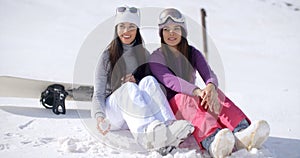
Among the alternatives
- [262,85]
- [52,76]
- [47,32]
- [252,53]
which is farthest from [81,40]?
[262,85]

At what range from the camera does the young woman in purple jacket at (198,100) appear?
6.53ft

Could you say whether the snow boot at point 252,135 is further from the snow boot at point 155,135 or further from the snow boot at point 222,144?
the snow boot at point 155,135

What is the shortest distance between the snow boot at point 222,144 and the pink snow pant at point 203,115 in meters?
0.11

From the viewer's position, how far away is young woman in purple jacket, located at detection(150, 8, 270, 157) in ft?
6.53

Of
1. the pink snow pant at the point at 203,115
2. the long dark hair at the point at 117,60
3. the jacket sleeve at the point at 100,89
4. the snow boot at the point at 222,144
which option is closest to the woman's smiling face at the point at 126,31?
the long dark hair at the point at 117,60

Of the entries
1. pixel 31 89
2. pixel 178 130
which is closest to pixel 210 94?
pixel 178 130

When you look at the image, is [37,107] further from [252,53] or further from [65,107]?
[252,53]

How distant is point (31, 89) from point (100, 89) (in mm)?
1310

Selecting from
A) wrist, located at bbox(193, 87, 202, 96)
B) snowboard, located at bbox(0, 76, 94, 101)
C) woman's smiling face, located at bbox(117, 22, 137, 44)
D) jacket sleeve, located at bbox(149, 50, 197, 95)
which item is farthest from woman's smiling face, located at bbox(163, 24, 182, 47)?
snowboard, located at bbox(0, 76, 94, 101)

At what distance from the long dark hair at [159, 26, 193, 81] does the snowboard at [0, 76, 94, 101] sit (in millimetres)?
1091

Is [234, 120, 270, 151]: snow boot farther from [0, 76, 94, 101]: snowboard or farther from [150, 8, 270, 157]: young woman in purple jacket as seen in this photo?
[0, 76, 94, 101]: snowboard

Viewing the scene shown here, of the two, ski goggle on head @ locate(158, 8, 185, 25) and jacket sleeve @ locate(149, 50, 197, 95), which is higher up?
ski goggle on head @ locate(158, 8, 185, 25)

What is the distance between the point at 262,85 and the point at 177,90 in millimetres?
2491

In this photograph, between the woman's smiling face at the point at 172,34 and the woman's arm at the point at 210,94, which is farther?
the woman's smiling face at the point at 172,34
